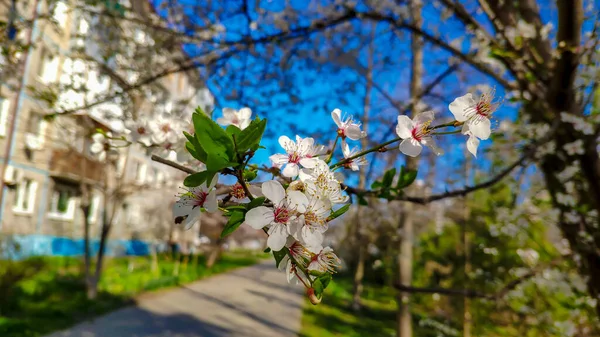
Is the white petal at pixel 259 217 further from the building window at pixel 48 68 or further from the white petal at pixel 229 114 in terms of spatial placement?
the building window at pixel 48 68

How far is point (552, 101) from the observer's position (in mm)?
2627

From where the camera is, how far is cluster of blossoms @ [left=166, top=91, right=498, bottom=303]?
0.70m

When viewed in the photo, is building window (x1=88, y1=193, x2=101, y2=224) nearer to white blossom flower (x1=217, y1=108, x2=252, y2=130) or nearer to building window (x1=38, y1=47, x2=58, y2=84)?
building window (x1=38, y1=47, x2=58, y2=84)

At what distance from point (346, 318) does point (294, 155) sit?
32.4 feet

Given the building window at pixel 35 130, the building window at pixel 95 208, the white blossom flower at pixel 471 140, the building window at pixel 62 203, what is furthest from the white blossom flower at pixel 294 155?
the building window at pixel 95 208

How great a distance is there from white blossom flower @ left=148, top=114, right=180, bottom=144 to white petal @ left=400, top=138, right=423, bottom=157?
2.59 feet

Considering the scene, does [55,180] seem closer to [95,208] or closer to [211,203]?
[95,208]

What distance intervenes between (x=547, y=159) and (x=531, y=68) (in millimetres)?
829

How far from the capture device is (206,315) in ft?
28.8

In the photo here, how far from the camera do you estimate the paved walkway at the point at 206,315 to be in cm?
682

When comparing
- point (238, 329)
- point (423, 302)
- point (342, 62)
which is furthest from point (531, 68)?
point (423, 302)

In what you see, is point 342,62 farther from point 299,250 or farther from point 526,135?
point 299,250

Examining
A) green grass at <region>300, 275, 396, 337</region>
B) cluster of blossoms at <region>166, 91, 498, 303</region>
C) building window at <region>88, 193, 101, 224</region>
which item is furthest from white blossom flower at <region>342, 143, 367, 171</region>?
building window at <region>88, 193, 101, 224</region>

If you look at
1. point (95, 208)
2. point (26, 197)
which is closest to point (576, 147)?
point (26, 197)
